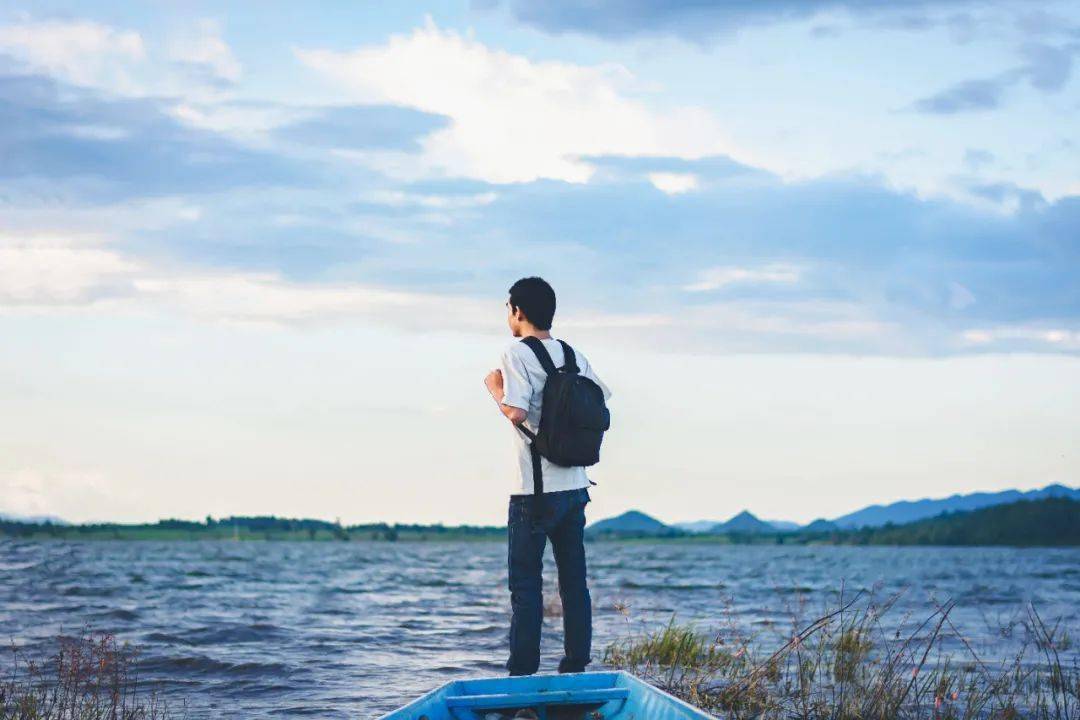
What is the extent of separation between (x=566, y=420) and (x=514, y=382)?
37 centimetres

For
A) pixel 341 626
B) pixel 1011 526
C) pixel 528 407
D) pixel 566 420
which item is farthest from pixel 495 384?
pixel 1011 526

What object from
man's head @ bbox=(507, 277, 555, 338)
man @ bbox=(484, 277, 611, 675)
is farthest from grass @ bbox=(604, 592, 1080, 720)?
man's head @ bbox=(507, 277, 555, 338)

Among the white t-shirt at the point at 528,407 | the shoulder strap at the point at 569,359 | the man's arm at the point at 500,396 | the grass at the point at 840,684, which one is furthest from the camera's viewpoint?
the grass at the point at 840,684

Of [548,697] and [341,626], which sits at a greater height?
[548,697]

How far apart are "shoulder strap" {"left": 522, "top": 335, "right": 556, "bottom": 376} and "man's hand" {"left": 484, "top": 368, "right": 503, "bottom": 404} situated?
241 millimetres

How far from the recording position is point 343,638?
15148 mm

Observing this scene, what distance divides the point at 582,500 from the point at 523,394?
802mm

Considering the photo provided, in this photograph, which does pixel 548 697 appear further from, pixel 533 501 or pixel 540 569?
pixel 533 501

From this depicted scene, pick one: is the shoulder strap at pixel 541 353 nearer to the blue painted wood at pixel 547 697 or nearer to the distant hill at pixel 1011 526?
the blue painted wood at pixel 547 697

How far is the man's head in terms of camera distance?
21.9ft

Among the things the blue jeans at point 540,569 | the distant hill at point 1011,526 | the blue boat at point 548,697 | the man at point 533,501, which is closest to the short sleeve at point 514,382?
the man at point 533,501

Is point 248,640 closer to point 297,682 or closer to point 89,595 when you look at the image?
point 297,682

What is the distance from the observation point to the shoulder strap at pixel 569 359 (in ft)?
21.7

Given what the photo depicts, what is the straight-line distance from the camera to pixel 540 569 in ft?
22.0
